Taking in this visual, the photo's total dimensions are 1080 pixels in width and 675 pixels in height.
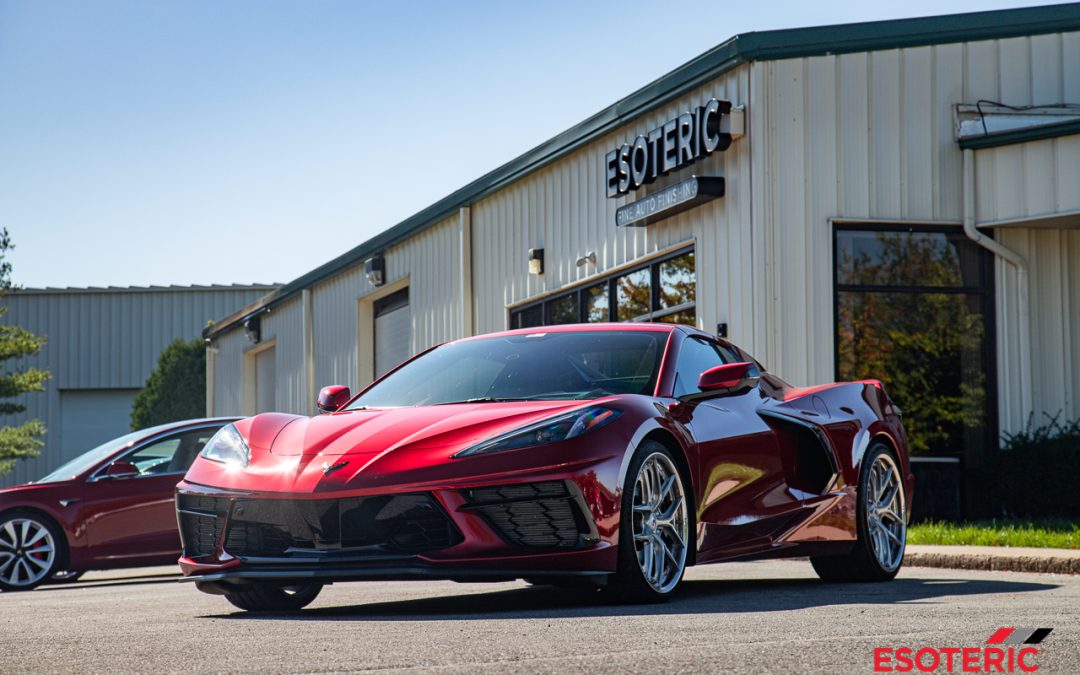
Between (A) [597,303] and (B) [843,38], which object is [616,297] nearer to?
(A) [597,303]

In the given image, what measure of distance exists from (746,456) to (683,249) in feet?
27.5

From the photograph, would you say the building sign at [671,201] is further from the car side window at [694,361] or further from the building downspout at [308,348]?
the building downspout at [308,348]

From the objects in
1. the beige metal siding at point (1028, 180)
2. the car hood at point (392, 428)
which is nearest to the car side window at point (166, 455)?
the car hood at point (392, 428)

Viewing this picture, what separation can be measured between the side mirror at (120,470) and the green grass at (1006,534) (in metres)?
6.57

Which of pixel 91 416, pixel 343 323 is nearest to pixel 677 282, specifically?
pixel 343 323

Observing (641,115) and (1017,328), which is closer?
(1017,328)

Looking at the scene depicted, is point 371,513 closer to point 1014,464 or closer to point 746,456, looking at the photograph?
point 746,456

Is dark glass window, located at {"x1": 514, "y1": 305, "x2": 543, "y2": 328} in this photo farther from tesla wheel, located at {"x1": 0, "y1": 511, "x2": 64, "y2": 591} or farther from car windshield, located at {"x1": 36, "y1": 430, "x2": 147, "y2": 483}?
tesla wheel, located at {"x1": 0, "y1": 511, "x2": 64, "y2": 591}

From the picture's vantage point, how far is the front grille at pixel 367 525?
591cm

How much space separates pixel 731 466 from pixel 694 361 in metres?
0.63

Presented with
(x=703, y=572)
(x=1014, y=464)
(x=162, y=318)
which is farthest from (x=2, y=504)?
(x=162, y=318)

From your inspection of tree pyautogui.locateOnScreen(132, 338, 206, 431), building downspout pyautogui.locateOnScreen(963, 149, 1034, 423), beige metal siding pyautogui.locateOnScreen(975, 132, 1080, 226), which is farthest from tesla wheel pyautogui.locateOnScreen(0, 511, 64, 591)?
tree pyautogui.locateOnScreen(132, 338, 206, 431)

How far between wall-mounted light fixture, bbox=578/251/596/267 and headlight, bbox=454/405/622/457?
11.6 metres

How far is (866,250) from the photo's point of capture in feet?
46.3
